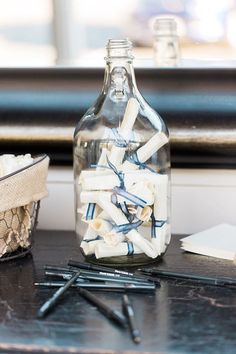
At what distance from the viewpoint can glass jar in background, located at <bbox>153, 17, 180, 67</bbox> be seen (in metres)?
0.91

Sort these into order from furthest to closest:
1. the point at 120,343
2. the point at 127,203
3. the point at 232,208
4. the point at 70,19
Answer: the point at 70,19, the point at 232,208, the point at 127,203, the point at 120,343

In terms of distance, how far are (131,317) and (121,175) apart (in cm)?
18

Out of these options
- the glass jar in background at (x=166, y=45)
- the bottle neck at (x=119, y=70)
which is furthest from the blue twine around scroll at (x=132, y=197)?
the glass jar in background at (x=166, y=45)

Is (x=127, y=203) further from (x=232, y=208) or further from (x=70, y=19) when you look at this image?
(x=70, y=19)

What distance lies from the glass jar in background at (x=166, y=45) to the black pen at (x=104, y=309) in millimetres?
407

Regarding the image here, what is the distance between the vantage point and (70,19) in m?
1.27

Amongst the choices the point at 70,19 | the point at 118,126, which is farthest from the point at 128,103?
the point at 70,19

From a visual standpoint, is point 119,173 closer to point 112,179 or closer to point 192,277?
point 112,179

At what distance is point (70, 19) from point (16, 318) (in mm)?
825

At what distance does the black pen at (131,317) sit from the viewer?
488 millimetres

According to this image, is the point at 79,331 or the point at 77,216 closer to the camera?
the point at 79,331

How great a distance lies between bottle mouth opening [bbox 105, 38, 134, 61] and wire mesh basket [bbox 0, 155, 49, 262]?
0.12m

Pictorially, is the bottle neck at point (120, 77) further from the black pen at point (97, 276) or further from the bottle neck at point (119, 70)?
the black pen at point (97, 276)

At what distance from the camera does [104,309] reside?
54cm
